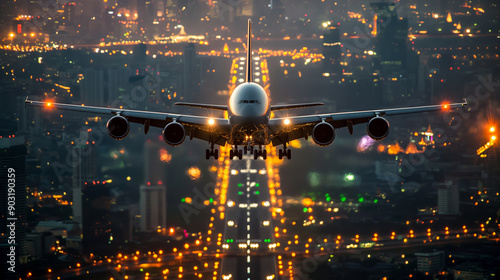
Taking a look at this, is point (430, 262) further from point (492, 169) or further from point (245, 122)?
point (245, 122)

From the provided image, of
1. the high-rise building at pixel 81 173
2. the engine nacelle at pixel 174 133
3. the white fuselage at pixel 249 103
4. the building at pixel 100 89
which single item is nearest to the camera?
the white fuselage at pixel 249 103

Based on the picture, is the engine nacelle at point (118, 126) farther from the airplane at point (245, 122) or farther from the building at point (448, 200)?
the building at point (448, 200)

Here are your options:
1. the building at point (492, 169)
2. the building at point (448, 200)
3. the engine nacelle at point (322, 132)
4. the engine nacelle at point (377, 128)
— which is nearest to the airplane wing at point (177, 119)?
the engine nacelle at point (322, 132)

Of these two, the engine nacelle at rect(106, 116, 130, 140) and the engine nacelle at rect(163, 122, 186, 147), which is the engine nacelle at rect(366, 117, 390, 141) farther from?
the engine nacelle at rect(106, 116, 130, 140)

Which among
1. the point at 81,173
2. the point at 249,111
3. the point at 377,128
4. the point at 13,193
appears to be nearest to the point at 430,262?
the point at 81,173

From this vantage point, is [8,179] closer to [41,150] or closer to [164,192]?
[41,150]

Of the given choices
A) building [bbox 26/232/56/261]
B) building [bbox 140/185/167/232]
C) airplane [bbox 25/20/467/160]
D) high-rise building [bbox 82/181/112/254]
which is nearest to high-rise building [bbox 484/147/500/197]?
building [bbox 140/185/167/232]

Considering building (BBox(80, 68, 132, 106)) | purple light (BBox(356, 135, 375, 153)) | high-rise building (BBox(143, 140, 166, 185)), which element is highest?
building (BBox(80, 68, 132, 106))
